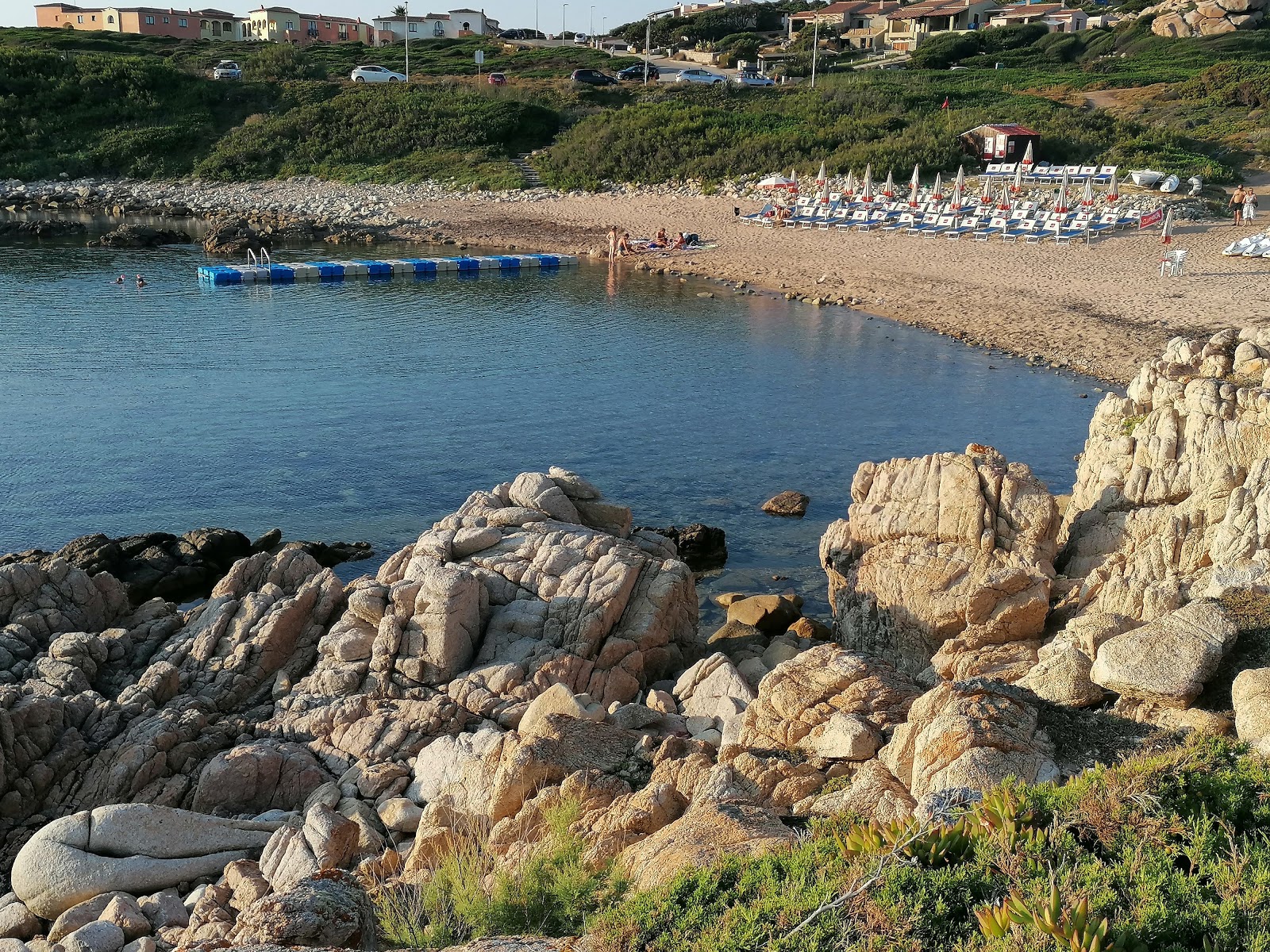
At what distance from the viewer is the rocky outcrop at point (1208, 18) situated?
86.4 m

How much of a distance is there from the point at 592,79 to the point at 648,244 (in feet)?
126

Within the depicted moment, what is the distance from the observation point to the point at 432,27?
369 ft

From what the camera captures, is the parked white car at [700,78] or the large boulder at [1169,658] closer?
the large boulder at [1169,658]

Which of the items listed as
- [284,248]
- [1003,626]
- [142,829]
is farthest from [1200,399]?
[284,248]

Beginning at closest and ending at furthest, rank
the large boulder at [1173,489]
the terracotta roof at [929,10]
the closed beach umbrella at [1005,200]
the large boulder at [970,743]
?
the large boulder at [970,743] < the large boulder at [1173,489] < the closed beach umbrella at [1005,200] < the terracotta roof at [929,10]

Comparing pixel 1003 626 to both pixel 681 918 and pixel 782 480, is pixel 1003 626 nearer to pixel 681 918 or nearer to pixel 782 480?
pixel 681 918

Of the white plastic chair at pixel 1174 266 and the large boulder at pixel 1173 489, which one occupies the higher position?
the white plastic chair at pixel 1174 266

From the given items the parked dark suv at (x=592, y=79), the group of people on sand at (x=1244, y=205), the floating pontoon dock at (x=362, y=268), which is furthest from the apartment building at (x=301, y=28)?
the group of people on sand at (x=1244, y=205)

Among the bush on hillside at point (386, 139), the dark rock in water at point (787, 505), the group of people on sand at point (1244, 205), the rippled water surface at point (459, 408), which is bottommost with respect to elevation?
the dark rock in water at point (787, 505)

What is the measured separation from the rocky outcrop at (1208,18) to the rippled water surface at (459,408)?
66421mm

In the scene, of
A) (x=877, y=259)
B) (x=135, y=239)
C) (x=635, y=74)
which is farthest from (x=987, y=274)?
(x=635, y=74)

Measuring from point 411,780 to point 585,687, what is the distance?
280 centimetres

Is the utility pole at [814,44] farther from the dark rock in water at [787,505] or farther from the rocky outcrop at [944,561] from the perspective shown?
the rocky outcrop at [944,561]

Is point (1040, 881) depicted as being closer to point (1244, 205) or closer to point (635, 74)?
point (1244, 205)
